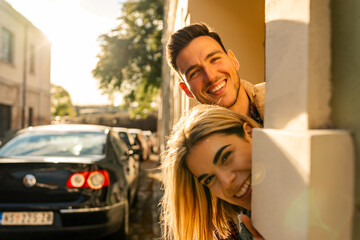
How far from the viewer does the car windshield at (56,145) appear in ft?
13.6

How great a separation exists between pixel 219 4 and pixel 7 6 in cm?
1747

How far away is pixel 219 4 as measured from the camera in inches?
152

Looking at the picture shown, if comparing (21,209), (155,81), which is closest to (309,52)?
(21,209)

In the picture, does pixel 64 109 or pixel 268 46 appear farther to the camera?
pixel 64 109

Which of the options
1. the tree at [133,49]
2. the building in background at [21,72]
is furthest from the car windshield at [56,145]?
the building in background at [21,72]

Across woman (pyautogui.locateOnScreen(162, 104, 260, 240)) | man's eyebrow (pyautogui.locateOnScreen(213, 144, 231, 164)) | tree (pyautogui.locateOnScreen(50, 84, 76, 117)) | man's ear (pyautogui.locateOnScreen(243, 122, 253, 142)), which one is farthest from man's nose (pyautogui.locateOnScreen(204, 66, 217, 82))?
tree (pyautogui.locateOnScreen(50, 84, 76, 117))

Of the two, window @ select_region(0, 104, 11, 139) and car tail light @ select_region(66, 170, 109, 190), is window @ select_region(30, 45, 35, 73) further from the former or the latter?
car tail light @ select_region(66, 170, 109, 190)

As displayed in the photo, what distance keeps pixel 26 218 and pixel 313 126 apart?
3.50 meters

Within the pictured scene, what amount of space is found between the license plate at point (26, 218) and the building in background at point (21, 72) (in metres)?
15.7

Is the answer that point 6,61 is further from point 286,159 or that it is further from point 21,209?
point 286,159

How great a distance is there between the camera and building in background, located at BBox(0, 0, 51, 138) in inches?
704

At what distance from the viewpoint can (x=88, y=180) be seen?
3.67 m

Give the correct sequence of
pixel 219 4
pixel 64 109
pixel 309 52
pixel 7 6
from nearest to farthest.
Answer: pixel 309 52
pixel 219 4
pixel 7 6
pixel 64 109

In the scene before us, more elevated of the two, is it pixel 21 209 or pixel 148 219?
pixel 21 209
